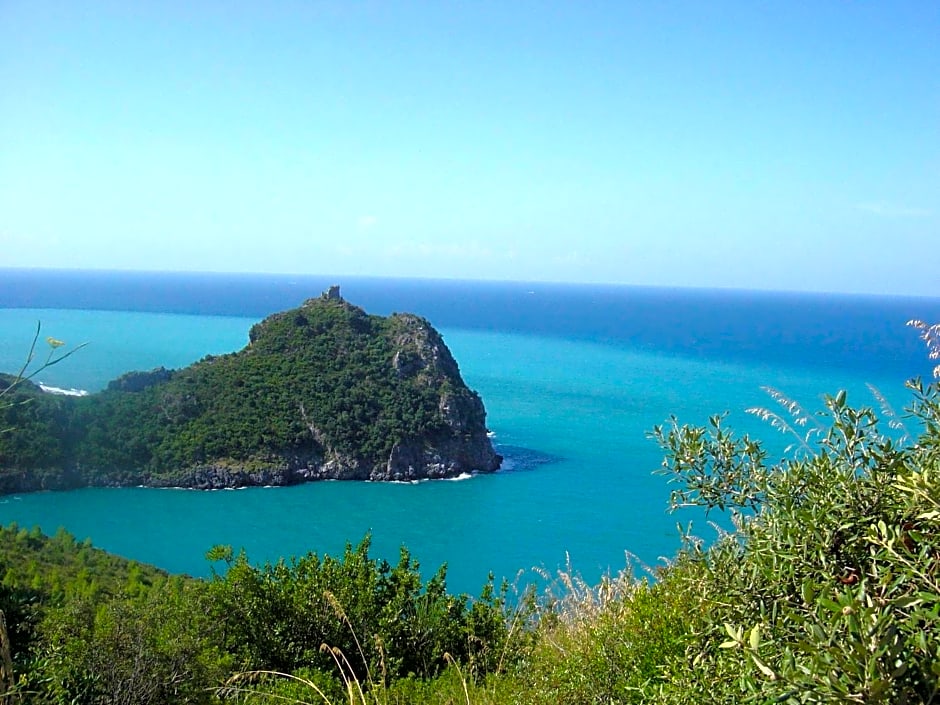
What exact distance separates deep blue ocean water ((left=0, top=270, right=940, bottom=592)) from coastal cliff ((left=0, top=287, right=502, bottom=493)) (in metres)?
1.29

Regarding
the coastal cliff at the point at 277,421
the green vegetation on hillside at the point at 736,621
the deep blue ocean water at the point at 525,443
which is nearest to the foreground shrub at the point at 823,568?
the green vegetation on hillside at the point at 736,621

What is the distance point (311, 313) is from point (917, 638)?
45.4 metres

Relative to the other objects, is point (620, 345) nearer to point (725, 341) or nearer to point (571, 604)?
point (725, 341)

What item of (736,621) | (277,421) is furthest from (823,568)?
(277,421)

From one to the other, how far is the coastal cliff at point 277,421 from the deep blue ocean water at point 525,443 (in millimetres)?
1286

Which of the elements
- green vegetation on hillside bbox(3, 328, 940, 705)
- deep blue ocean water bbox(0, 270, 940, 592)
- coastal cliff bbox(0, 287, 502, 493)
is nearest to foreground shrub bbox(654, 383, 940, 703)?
green vegetation on hillside bbox(3, 328, 940, 705)

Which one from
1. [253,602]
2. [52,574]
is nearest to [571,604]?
[253,602]

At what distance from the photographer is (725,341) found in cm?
8950

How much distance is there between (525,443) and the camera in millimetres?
43188

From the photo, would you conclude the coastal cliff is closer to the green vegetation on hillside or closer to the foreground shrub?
the green vegetation on hillside

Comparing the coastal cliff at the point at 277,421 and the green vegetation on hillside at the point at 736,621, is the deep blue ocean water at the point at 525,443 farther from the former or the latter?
the green vegetation on hillside at the point at 736,621

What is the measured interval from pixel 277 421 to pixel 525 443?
13944 millimetres

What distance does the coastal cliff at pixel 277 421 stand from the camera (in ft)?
117

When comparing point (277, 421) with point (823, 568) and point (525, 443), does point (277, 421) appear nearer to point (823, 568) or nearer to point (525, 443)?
point (525, 443)
